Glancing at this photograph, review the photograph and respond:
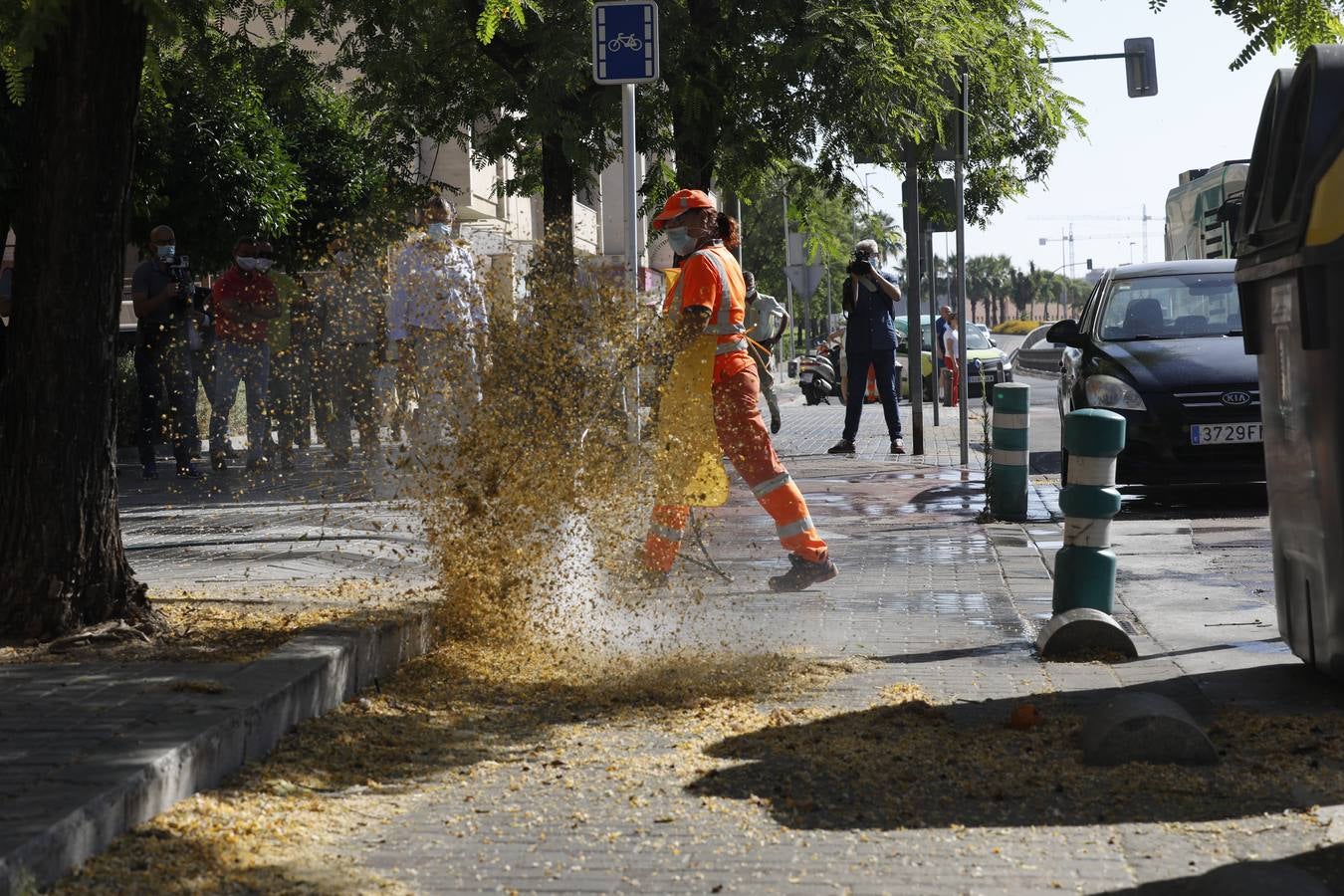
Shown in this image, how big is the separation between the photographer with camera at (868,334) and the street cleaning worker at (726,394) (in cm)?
928

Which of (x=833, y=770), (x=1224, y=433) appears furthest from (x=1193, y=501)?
(x=833, y=770)

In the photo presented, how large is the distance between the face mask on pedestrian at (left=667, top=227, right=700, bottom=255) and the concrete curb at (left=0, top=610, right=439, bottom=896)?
8.72ft

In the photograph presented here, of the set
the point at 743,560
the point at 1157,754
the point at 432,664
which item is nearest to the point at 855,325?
the point at 743,560

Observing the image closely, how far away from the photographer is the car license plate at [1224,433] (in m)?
12.6

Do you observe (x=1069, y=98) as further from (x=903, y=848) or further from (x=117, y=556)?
(x=903, y=848)

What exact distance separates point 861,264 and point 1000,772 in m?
13.3

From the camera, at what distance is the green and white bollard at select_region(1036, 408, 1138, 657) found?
7.51m

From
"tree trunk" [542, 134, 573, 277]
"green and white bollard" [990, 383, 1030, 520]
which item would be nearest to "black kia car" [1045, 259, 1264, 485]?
"green and white bollard" [990, 383, 1030, 520]

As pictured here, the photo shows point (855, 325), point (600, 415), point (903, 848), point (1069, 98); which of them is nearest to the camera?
point (903, 848)

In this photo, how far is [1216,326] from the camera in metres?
14.0

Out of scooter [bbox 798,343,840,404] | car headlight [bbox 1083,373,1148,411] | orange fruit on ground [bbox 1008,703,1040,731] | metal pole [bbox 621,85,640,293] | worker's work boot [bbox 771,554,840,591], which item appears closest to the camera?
orange fruit on ground [bbox 1008,703,1040,731]

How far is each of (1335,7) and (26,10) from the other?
5.26 metres

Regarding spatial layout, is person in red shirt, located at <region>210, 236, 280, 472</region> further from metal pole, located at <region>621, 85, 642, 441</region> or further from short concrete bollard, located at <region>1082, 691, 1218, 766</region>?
short concrete bollard, located at <region>1082, 691, 1218, 766</region>

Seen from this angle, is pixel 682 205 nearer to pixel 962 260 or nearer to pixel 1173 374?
pixel 1173 374
